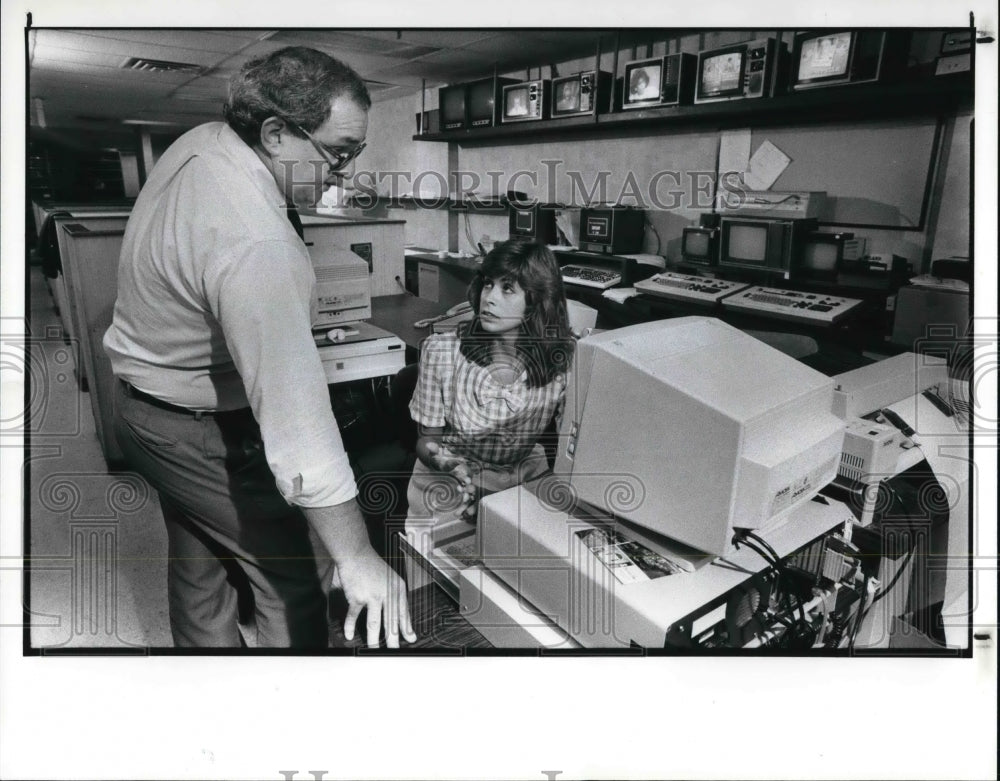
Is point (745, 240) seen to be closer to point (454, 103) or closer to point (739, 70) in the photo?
point (739, 70)

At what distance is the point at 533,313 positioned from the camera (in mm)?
1681

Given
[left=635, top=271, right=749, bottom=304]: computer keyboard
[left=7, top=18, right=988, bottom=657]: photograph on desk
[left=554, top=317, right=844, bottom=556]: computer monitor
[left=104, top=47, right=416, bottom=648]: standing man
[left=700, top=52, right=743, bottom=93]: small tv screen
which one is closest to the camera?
[left=554, top=317, right=844, bottom=556]: computer monitor

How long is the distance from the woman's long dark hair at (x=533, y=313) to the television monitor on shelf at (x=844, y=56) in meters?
0.70

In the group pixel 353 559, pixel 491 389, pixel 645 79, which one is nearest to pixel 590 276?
pixel 491 389

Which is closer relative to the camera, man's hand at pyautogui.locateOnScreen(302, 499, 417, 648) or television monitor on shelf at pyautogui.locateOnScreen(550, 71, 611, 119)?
man's hand at pyautogui.locateOnScreen(302, 499, 417, 648)

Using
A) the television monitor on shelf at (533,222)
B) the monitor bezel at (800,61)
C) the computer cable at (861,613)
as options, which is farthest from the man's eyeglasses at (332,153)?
the computer cable at (861,613)

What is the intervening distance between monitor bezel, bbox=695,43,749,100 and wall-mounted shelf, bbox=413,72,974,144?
0.02 meters


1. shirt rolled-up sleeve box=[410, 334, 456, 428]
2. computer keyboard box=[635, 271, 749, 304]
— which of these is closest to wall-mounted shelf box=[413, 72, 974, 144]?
computer keyboard box=[635, 271, 749, 304]

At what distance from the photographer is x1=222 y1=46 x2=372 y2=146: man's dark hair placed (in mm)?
1525

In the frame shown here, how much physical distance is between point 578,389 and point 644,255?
21.5 inches

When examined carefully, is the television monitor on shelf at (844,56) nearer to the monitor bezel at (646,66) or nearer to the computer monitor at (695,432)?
the monitor bezel at (646,66)

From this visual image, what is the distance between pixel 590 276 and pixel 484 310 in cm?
27

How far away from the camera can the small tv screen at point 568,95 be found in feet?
5.47

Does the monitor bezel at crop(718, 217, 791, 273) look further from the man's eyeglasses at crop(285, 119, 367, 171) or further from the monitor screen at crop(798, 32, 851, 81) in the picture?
the man's eyeglasses at crop(285, 119, 367, 171)
